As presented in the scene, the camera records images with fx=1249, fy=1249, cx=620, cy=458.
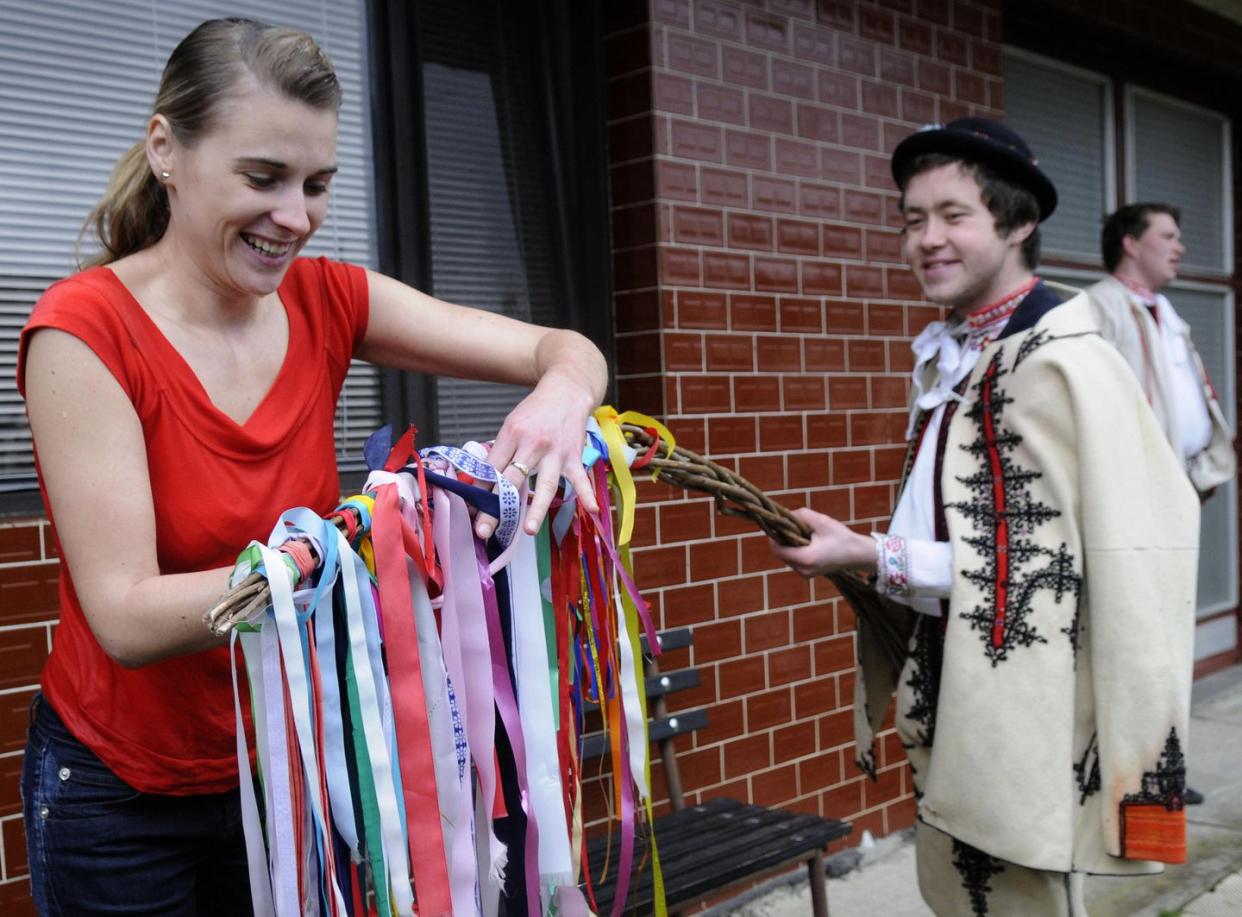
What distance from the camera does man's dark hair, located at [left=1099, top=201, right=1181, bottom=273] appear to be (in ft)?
17.4

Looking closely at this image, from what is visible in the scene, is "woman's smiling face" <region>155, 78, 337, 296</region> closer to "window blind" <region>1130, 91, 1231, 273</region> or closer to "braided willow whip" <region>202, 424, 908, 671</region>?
"braided willow whip" <region>202, 424, 908, 671</region>

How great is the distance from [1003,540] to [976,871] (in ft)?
2.29

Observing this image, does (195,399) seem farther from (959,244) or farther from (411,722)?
(959,244)

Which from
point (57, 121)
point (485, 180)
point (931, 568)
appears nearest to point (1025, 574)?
point (931, 568)

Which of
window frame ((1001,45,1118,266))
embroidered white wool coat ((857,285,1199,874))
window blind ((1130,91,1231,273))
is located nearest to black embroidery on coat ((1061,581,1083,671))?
embroidered white wool coat ((857,285,1199,874))

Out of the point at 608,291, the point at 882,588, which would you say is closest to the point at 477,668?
the point at 882,588

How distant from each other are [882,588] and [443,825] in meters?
1.26

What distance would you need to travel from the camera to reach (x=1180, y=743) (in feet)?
7.64

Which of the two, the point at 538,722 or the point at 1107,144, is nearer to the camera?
the point at 538,722

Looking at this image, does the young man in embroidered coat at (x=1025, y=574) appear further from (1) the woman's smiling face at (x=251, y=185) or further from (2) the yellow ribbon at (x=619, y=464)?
(1) the woman's smiling face at (x=251, y=185)

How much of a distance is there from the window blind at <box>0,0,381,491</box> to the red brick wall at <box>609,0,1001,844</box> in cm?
137

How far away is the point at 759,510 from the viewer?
246 cm

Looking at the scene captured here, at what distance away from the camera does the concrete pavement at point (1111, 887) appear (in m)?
4.01

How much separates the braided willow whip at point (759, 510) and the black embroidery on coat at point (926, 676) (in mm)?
125
